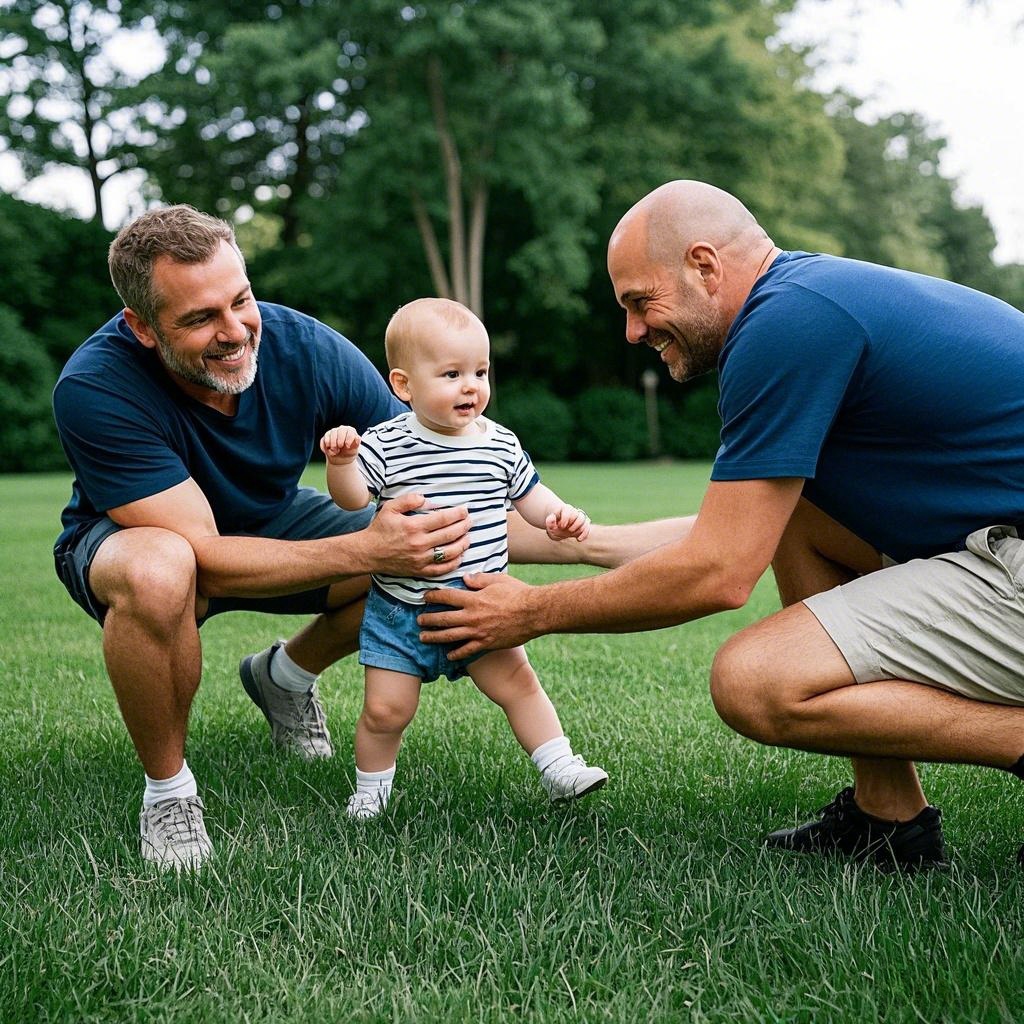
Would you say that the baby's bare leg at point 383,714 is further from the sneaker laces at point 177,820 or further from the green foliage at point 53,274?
the green foliage at point 53,274

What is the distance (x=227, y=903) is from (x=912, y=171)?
53464 millimetres

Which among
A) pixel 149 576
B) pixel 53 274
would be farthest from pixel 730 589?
pixel 53 274

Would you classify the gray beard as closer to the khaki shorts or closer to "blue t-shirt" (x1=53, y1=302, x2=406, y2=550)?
"blue t-shirt" (x1=53, y1=302, x2=406, y2=550)

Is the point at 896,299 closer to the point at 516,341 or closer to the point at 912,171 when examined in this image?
the point at 516,341

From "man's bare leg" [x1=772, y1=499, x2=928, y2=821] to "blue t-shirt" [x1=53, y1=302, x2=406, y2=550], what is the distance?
56.6 inches

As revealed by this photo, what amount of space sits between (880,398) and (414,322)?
48.7 inches

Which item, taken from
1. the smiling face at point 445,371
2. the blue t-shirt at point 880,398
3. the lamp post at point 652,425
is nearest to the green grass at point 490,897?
the blue t-shirt at point 880,398

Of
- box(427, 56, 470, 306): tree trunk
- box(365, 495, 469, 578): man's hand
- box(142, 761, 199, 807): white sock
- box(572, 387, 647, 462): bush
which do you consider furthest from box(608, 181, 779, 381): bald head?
box(572, 387, 647, 462): bush

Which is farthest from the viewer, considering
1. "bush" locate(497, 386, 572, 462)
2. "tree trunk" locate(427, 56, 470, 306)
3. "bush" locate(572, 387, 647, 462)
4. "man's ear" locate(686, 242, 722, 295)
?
"bush" locate(572, 387, 647, 462)

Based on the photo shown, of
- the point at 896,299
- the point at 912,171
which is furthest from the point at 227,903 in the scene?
the point at 912,171

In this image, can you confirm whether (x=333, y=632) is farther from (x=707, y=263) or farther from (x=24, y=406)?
(x=24, y=406)

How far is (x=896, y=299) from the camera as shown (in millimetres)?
2840

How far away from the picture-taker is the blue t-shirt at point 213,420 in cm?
340

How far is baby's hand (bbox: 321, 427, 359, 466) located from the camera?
3.26 metres
